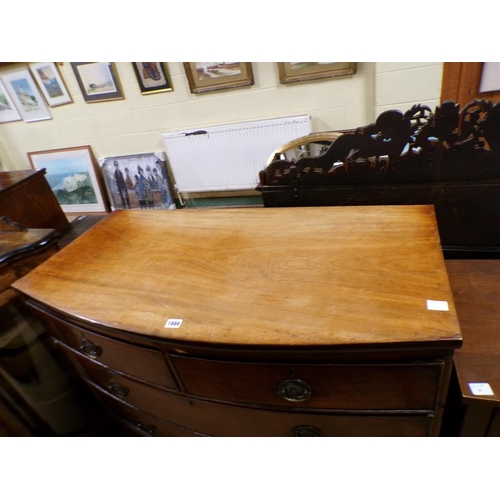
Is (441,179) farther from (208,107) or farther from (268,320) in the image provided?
(208,107)

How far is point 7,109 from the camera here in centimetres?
300

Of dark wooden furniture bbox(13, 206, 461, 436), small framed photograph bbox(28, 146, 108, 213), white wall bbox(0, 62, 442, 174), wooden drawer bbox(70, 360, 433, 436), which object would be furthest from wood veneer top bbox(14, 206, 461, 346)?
small framed photograph bbox(28, 146, 108, 213)

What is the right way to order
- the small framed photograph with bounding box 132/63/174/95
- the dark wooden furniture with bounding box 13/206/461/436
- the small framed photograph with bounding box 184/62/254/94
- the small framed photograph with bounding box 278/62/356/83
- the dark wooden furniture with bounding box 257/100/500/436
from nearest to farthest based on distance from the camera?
the dark wooden furniture with bounding box 13/206/461/436 → the dark wooden furniture with bounding box 257/100/500/436 → the small framed photograph with bounding box 278/62/356/83 → the small framed photograph with bounding box 184/62/254/94 → the small framed photograph with bounding box 132/63/174/95

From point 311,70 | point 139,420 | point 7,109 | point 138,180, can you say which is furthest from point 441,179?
point 7,109

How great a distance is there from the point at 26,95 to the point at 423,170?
10.6ft

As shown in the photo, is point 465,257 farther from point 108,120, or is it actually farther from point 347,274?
point 108,120

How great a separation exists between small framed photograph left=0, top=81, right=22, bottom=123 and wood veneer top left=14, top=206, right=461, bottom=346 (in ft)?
9.19

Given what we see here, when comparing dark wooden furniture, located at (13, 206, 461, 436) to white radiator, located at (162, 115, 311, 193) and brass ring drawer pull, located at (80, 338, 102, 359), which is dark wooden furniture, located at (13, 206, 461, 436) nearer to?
brass ring drawer pull, located at (80, 338, 102, 359)

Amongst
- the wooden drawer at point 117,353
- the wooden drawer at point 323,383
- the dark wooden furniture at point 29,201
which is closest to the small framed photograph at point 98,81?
the dark wooden furniture at point 29,201

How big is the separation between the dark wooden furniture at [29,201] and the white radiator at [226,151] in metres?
0.95

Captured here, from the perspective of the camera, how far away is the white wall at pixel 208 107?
1902 mm

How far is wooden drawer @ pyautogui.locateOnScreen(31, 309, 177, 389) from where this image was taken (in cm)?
Result: 74

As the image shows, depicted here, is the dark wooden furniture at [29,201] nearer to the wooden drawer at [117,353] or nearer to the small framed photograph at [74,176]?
the small framed photograph at [74,176]

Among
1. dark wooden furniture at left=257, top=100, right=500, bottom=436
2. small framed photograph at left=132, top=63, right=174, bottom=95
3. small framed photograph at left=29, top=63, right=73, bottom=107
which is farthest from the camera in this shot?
small framed photograph at left=29, top=63, right=73, bottom=107
